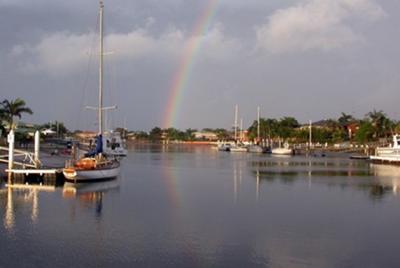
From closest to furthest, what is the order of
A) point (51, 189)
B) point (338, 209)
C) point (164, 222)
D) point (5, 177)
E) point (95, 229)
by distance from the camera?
point (95, 229)
point (164, 222)
point (338, 209)
point (51, 189)
point (5, 177)

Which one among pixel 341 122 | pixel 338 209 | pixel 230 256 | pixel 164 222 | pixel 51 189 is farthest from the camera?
pixel 341 122

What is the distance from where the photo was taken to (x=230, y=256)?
20.8 m

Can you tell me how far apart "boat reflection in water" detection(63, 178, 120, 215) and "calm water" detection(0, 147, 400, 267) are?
73 mm

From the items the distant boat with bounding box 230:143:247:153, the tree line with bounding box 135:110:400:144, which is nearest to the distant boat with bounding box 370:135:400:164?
the tree line with bounding box 135:110:400:144

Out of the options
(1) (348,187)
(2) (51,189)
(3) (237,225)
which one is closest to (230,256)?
(3) (237,225)

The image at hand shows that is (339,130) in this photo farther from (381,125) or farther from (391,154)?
(391,154)

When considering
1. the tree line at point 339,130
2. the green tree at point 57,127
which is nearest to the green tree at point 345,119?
the tree line at point 339,130

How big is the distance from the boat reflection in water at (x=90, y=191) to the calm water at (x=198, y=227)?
0.24ft

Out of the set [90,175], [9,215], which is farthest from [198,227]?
[90,175]

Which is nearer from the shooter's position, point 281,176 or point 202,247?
point 202,247

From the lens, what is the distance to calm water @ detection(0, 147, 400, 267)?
67.2ft

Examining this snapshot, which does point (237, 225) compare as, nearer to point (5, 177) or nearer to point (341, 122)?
point (5, 177)

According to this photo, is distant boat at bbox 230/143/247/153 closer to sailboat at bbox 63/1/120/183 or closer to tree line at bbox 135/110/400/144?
tree line at bbox 135/110/400/144

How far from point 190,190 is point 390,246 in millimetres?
23527
